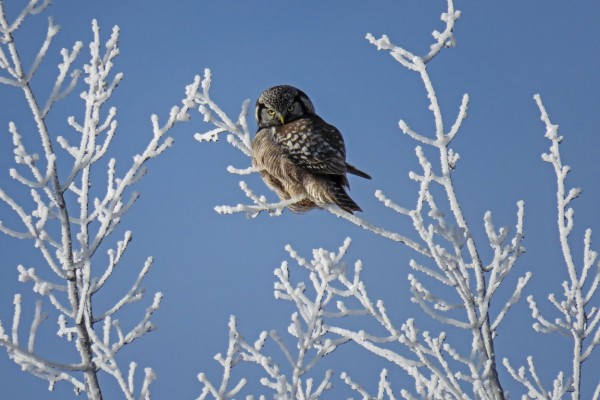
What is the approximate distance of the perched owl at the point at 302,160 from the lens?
572cm

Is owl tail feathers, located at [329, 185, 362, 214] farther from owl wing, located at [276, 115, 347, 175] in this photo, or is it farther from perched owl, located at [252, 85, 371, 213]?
owl wing, located at [276, 115, 347, 175]

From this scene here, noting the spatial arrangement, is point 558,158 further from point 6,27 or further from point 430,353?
point 6,27

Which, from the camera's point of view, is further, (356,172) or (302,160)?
(356,172)

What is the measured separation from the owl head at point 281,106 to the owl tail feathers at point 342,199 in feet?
3.48

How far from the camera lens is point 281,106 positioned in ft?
21.4

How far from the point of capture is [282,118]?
6.43 meters

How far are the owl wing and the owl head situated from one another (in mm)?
211

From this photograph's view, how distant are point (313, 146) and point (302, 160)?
6.6 inches

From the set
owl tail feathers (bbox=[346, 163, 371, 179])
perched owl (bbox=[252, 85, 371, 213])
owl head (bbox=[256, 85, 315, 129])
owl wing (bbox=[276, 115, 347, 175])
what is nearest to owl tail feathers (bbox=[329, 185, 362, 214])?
perched owl (bbox=[252, 85, 371, 213])

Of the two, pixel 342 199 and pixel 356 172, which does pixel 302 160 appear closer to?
pixel 342 199

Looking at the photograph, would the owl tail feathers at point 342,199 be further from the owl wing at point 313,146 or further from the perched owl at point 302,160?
the owl wing at point 313,146

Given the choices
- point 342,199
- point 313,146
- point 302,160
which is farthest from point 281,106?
point 342,199

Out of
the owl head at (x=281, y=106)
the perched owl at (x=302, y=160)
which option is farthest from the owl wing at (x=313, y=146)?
the owl head at (x=281, y=106)

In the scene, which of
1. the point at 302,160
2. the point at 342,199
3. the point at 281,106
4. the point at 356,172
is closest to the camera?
the point at 342,199
